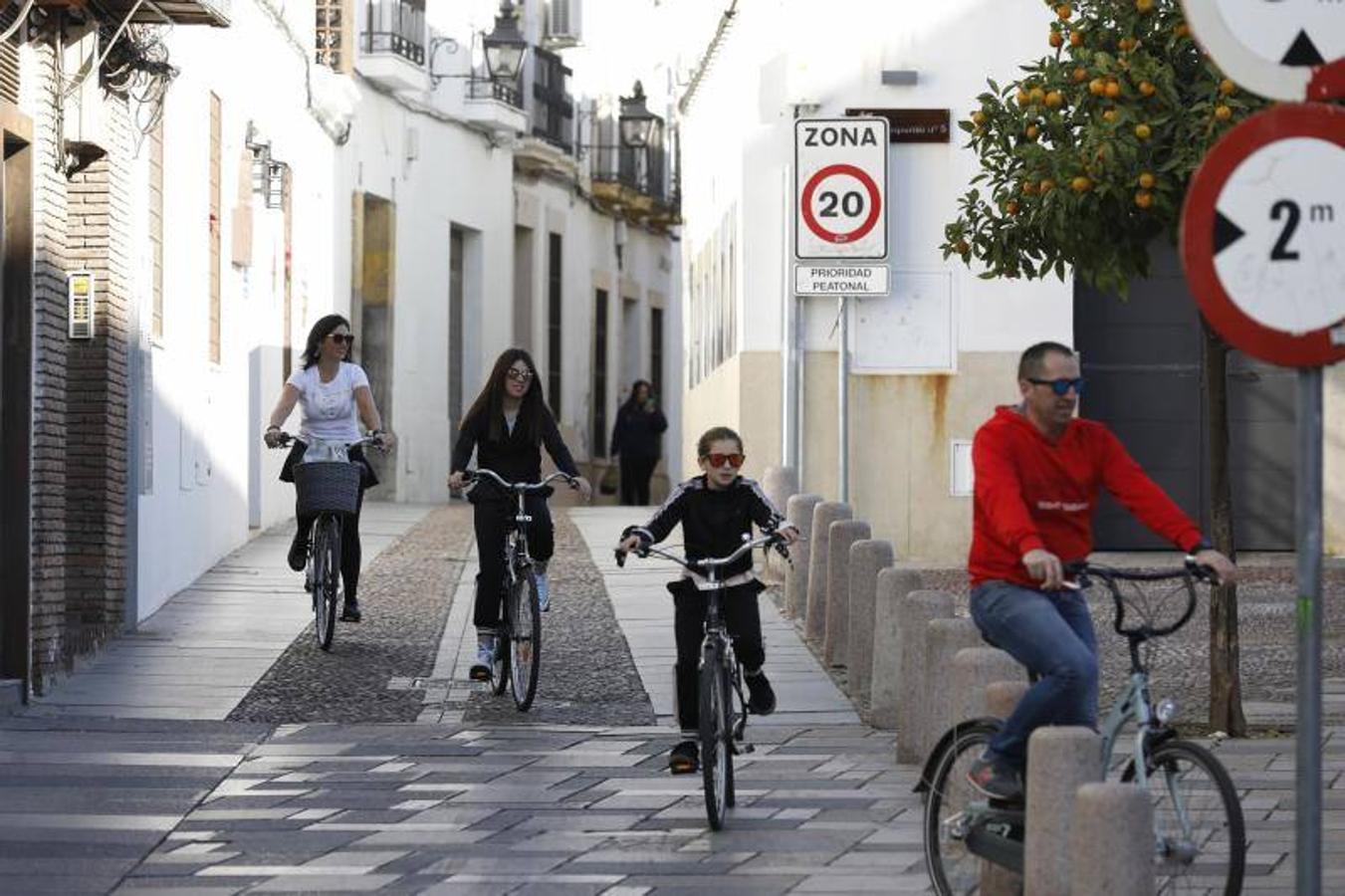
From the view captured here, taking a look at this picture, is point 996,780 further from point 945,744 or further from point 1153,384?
point 1153,384

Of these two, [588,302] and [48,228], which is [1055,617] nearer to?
[48,228]

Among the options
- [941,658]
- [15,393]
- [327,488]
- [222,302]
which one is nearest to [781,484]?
[327,488]

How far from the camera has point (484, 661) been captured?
14.7 metres

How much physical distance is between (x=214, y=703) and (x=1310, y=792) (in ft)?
27.7

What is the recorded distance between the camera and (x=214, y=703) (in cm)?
1434

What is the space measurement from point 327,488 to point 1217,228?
10251mm

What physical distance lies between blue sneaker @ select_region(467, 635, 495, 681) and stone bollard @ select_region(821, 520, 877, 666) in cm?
200

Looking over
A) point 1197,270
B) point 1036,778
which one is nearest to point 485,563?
point 1036,778

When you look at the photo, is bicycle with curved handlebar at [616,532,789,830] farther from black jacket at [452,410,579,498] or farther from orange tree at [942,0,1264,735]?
black jacket at [452,410,579,498]

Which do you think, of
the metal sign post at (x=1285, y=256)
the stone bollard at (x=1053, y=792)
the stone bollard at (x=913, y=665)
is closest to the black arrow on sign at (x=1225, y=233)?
the metal sign post at (x=1285, y=256)

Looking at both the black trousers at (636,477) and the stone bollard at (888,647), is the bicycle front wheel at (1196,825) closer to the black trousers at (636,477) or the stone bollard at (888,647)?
the stone bollard at (888,647)

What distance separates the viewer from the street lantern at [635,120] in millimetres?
46000

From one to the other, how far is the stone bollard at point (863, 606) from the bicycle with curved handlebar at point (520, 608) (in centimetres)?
150

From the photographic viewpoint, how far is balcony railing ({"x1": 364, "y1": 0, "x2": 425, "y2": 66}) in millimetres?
35469
